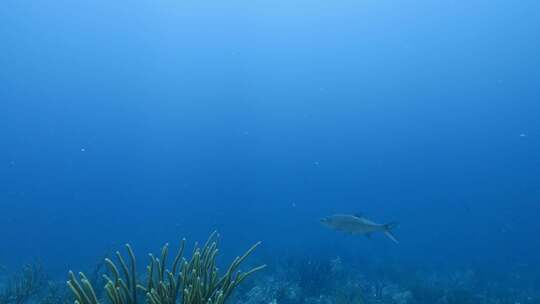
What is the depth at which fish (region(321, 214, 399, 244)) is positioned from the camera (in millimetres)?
7176

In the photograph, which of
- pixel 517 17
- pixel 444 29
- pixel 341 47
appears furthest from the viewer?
pixel 341 47

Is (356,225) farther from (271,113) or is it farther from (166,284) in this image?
(271,113)

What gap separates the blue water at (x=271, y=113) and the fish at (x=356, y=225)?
53878mm

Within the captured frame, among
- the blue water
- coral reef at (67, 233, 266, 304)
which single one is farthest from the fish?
the blue water

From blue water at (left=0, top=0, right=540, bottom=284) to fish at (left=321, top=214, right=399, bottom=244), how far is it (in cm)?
5388

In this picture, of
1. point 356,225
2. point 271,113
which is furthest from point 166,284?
point 271,113

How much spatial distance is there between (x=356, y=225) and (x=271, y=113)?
132 m

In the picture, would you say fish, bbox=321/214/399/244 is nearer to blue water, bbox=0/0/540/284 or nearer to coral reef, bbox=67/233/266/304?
coral reef, bbox=67/233/266/304

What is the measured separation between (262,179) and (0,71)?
3835 inches

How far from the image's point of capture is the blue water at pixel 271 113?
3654 inches

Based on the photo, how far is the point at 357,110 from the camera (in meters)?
139

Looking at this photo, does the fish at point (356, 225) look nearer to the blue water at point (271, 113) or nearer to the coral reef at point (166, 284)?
the coral reef at point (166, 284)

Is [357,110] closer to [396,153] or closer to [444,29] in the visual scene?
[396,153]

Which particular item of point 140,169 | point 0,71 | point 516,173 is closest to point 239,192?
point 140,169
